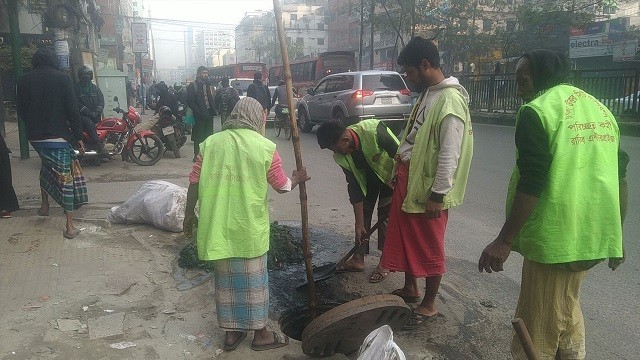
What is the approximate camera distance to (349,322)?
275 centimetres

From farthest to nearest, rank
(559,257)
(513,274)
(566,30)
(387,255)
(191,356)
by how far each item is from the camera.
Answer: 1. (566,30)
2. (513,274)
3. (387,255)
4. (191,356)
5. (559,257)

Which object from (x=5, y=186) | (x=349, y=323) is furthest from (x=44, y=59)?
(x=349, y=323)

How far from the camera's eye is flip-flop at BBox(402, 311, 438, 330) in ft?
11.2

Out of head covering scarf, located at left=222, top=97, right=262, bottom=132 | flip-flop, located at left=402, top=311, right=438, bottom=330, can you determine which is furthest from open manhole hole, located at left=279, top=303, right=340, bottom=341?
head covering scarf, located at left=222, top=97, right=262, bottom=132

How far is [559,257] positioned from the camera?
204 centimetres

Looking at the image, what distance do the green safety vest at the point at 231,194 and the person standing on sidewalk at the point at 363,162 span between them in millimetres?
1090

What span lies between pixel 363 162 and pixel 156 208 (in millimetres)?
2337

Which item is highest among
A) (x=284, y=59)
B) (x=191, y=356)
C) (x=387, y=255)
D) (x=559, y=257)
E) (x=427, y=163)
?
(x=284, y=59)

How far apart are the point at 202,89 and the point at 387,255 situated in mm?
7673

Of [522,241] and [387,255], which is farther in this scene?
[387,255]

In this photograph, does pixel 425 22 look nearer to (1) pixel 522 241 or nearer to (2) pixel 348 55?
(2) pixel 348 55

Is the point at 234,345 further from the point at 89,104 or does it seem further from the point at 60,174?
the point at 89,104

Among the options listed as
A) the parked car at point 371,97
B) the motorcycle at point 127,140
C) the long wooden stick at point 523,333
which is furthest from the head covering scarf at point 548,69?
the parked car at point 371,97

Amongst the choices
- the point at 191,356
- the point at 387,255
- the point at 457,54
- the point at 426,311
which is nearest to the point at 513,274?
the point at 426,311
